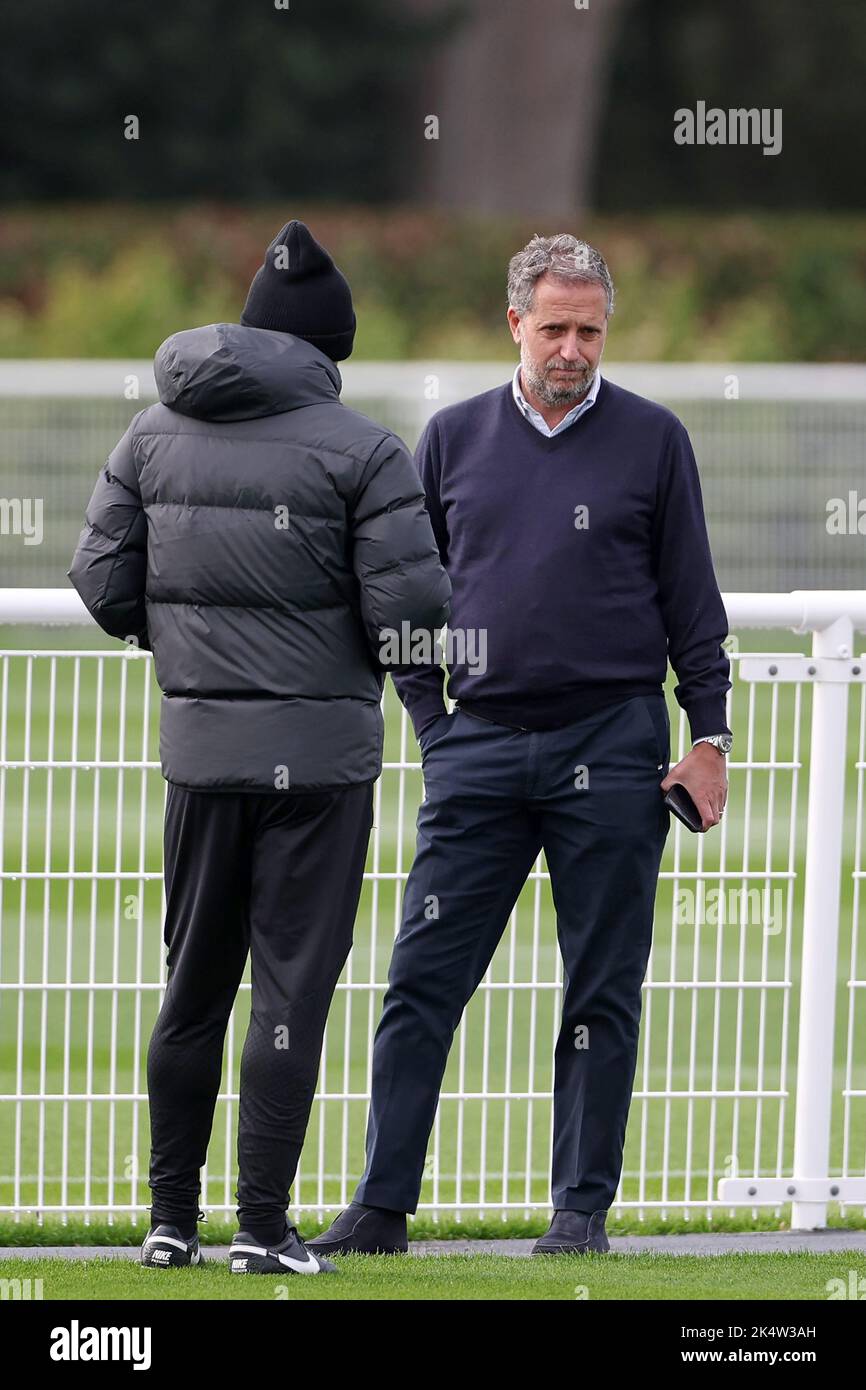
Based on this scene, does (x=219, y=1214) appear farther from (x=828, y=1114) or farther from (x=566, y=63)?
(x=566, y=63)

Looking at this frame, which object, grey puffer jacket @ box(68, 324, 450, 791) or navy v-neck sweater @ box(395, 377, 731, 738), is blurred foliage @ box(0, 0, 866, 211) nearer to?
navy v-neck sweater @ box(395, 377, 731, 738)

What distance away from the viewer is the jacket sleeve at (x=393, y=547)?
3.65m

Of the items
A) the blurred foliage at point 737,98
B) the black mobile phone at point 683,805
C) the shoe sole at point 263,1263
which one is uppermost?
the blurred foliage at point 737,98

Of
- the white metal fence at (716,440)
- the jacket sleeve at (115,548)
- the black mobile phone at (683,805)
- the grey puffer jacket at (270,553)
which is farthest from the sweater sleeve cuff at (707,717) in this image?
the white metal fence at (716,440)

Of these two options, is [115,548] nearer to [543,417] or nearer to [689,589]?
[543,417]

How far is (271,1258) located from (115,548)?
49.9 inches

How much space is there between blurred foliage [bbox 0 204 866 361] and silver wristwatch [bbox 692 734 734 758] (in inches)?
563

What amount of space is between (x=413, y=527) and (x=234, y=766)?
500mm

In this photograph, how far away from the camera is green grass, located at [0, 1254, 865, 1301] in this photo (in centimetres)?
369

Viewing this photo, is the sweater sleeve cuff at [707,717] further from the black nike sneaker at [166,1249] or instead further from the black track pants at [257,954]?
the black nike sneaker at [166,1249]

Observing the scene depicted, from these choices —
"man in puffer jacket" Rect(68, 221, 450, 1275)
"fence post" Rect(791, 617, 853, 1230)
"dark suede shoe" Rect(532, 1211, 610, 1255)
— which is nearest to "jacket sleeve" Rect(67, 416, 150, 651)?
"man in puffer jacket" Rect(68, 221, 450, 1275)

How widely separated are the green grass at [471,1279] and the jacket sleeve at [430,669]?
1.03 metres

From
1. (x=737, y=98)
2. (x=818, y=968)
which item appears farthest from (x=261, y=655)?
(x=737, y=98)

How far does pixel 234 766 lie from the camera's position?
12.1 ft
